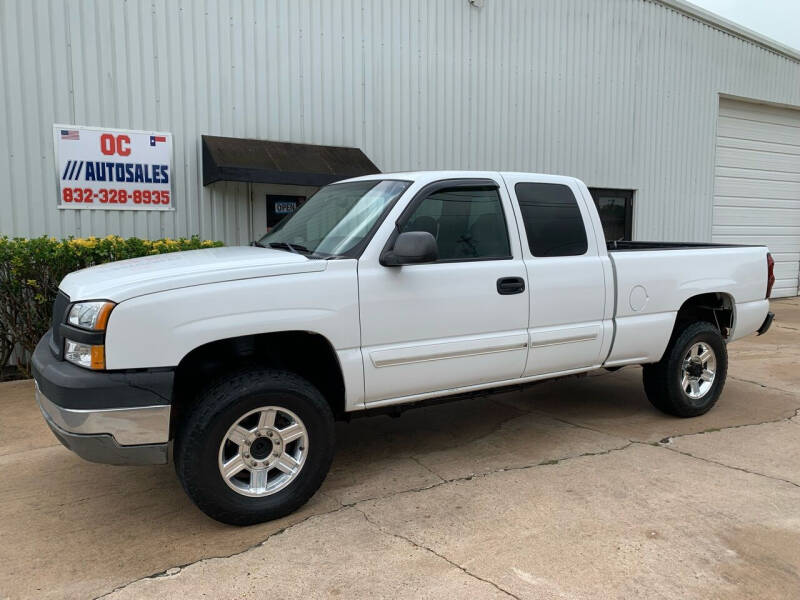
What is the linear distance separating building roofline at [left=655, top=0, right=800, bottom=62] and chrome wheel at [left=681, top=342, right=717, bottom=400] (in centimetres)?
954

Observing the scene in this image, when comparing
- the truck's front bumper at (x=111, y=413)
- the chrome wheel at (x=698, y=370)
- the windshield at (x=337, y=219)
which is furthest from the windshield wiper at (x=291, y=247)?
the chrome wheel at (x=698, y=370)

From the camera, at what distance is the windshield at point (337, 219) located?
4000mm

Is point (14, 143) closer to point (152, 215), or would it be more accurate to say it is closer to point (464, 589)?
point (152, 215)

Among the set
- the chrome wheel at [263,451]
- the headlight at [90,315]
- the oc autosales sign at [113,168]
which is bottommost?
the chrome wheel at [263,451]

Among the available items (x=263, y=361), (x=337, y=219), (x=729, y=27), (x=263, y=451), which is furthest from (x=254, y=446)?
(x=729, y=27)

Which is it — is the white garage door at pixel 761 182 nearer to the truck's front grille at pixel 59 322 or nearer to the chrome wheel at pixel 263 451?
the chrome wheel at pixel 263 451

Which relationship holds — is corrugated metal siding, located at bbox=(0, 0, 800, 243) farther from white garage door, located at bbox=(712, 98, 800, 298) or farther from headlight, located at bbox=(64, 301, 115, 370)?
headlight, located at bbox=(64, 301, 115, 370)

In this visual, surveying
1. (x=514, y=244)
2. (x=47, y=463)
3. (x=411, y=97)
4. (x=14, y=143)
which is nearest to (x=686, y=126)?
(x=411, y=97)


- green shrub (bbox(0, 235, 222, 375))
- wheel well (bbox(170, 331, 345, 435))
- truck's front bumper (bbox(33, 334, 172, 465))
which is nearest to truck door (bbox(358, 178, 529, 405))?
wheel well (bbox(170, 331, 345, 435))

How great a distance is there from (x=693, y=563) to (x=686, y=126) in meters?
11.9

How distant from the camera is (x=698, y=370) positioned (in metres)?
5.62

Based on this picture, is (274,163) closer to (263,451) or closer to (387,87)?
(387,87)

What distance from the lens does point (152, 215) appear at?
8070 millimetres

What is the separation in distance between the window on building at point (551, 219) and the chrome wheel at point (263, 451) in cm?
208
